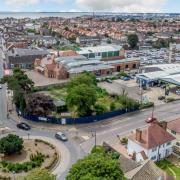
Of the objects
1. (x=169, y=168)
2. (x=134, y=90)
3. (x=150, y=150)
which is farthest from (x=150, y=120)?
(x=134, y=90)

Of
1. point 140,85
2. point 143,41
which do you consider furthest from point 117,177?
point 143,41

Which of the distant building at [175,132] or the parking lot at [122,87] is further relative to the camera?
the parking lot at [122,87]

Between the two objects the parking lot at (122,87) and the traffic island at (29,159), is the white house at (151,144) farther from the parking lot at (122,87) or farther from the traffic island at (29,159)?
the parking lot at (122,87)

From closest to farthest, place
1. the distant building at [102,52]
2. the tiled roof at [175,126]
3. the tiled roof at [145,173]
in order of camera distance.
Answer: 1. the tiled roof at [145,173]
2. the tiled roof at [175,126]
3. the distant building at [102,52]

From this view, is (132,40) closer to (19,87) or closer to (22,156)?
(19,87)

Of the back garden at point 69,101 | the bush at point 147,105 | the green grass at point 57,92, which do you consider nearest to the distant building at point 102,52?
the green grass at point 57,92

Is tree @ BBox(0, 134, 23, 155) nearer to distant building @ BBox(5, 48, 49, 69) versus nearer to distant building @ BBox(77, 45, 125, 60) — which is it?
distant building @ BBox(5, 48, 49, 69)
